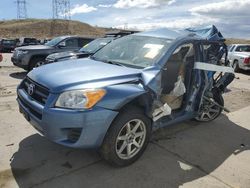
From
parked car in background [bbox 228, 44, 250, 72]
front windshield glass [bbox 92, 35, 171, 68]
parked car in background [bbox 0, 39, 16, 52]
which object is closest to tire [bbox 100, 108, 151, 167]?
front windshield glass [bbox 92, 35, 171, 68]

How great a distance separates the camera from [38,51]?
1150 cm

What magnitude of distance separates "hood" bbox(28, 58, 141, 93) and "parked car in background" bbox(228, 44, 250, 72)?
1291 cm

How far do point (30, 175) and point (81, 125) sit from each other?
3.17 ft

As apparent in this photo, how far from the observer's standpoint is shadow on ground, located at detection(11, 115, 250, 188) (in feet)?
11.5

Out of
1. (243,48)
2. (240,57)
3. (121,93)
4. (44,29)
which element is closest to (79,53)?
(121,93)

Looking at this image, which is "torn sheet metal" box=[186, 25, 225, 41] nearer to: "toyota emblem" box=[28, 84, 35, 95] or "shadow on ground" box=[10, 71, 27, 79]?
"toyota emblem" box=[28, 84, 35, 95]

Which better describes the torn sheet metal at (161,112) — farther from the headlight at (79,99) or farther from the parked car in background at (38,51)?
the parked car in background at (38,51)

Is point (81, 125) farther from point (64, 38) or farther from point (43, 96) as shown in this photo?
point (64, 38)

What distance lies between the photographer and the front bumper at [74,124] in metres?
3.24

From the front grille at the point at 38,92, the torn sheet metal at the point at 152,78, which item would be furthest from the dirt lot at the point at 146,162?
the torn sheet metal at the point at 152,78

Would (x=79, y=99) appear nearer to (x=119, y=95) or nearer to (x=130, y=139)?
(x=119, y=95)

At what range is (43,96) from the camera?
11.7ft

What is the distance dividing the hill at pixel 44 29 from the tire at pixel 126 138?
5698 centimetres

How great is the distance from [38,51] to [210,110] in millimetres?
7913
